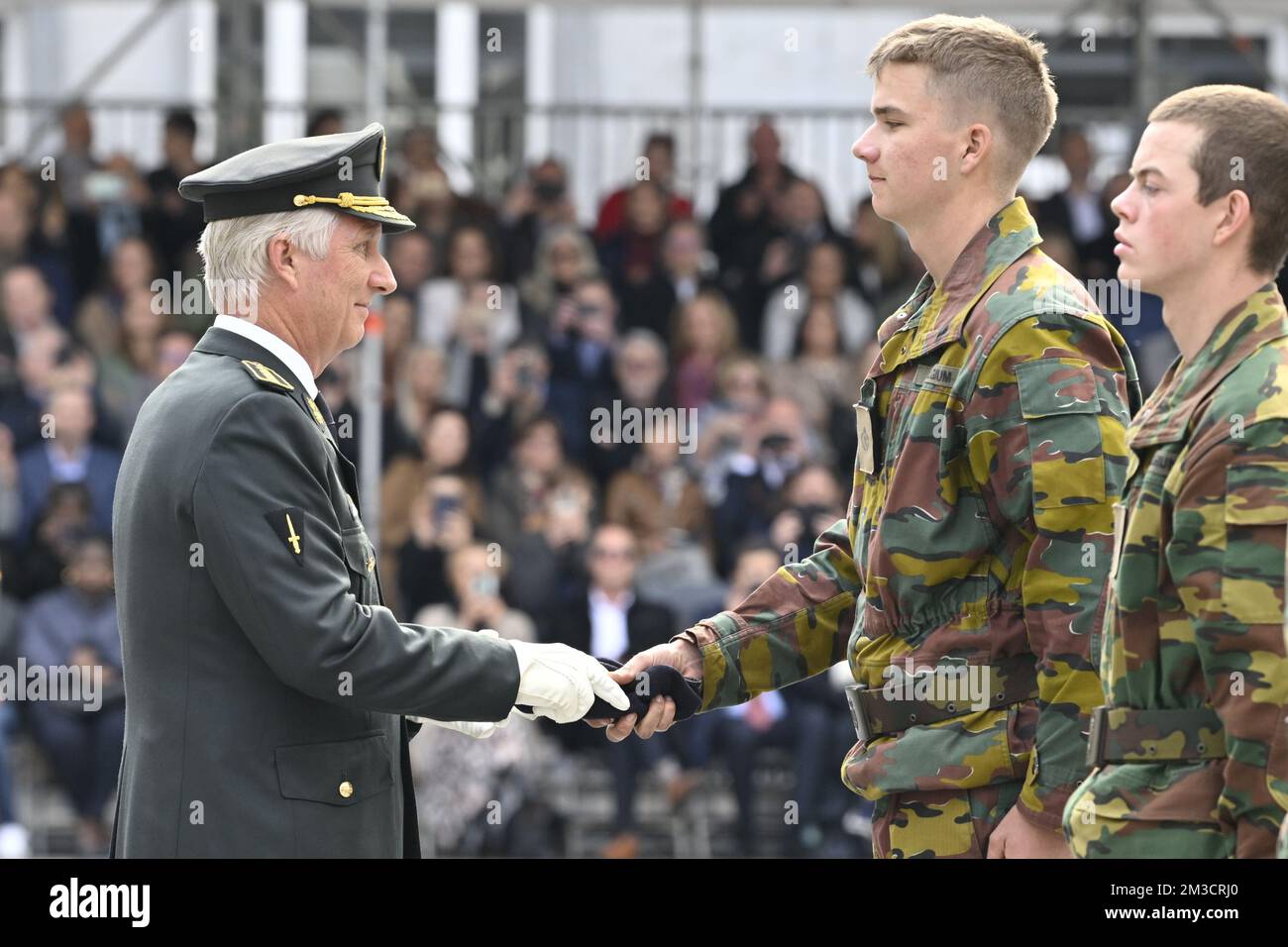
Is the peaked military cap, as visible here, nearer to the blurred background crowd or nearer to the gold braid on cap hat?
the gold braid on cap hat

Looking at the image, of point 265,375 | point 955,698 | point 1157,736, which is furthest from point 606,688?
point 1157,736

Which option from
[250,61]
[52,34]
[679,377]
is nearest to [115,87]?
[52,34]

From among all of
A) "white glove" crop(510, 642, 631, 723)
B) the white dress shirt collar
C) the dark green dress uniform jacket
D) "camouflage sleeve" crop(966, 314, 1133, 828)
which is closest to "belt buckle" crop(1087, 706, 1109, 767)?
"camouflage sleeve" crop(966, 314, 1133, 828)

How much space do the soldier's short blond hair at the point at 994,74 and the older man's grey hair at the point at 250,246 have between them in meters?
1.16

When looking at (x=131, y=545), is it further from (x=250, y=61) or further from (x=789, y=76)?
(x=789, y=76)

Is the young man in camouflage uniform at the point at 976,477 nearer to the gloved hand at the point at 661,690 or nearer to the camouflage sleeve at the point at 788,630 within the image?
the camouflage sleeve at the point at 788,630

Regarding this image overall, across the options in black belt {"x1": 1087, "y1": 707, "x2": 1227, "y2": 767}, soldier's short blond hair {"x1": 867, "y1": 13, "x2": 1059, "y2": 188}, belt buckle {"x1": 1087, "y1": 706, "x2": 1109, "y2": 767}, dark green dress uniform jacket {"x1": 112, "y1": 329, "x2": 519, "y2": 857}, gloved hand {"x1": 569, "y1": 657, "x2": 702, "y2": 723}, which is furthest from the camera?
gloved hand {"x1": 569, "y1": 657, "x2": 702, "y2": 723}

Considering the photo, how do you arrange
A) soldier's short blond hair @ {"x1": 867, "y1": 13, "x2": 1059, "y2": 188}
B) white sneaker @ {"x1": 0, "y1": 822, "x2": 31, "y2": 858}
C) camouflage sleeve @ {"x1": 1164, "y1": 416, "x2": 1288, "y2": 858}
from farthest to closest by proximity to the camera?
1. white sneaker @ {"x1": 0, "y1": 822, "x2": 31, "y2": 858}
2. soldier's short blond hair @ {"x1": 867, "y1": 13, "x2": 1059, "y2": 188}
3. camouflage sleeve @ {"x1": 1164, "y1": 416, "x2": 1288, "y2": 858}

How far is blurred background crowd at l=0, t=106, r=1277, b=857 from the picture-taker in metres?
8.52

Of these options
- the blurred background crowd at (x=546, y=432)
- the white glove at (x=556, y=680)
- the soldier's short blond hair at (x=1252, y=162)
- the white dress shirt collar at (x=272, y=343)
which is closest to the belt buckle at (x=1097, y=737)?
the soldier's short blond hair at (x=1252, y=162)

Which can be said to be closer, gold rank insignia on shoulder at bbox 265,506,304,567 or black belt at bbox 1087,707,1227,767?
black belt at bbox 1087,707,1227,767

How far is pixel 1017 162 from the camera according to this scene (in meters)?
3.75

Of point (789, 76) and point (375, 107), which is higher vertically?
point (789, 76)
